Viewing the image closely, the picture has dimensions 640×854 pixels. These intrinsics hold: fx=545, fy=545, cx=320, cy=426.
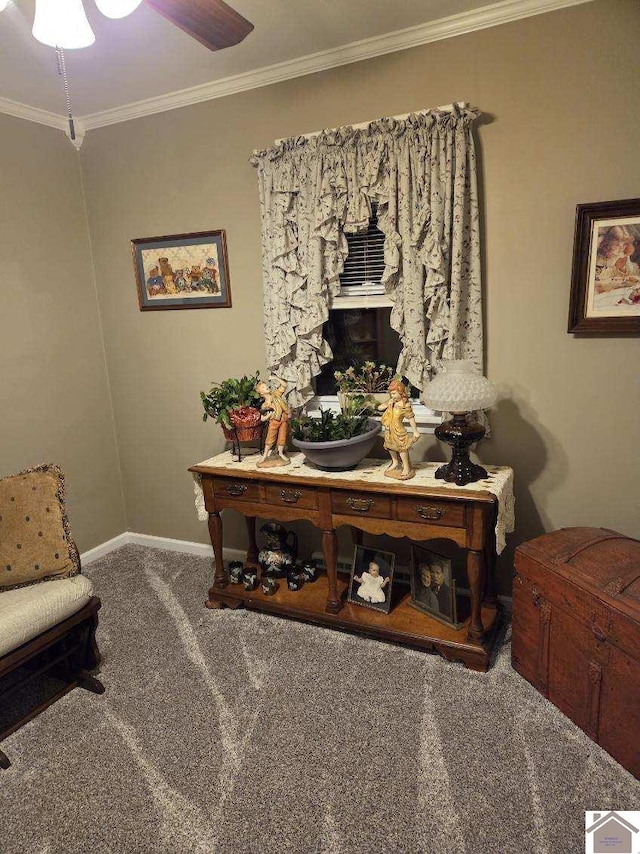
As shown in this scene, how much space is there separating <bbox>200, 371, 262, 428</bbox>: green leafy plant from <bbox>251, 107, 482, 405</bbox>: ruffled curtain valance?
22cm

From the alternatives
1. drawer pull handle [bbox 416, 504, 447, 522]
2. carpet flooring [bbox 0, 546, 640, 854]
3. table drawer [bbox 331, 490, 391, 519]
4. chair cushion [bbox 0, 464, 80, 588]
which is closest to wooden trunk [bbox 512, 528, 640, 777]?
carpet flooring [bbox 0, 546, 640, 854]

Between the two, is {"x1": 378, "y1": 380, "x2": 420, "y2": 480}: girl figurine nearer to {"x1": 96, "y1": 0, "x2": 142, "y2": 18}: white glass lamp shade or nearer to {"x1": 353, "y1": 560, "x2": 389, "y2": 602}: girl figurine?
{"x1": 353, "y1": 560, "x2": 389, "y2": 602}: girl figurine

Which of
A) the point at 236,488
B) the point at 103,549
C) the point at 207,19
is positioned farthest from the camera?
the point at 103,549

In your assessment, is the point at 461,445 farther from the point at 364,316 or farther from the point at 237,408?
the point at 237,408

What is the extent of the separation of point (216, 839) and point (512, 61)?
307 centimetres

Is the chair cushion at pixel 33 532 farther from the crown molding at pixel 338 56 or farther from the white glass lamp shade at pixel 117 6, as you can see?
the crown molding at pixel 338 56

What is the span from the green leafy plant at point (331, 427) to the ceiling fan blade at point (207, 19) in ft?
4.98

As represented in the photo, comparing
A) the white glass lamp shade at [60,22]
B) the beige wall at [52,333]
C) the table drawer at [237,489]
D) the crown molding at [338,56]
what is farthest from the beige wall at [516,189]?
the white glass lamp shade at [60,22]

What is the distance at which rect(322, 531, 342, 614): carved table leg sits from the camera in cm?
258

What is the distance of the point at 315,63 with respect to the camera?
259 centimetres

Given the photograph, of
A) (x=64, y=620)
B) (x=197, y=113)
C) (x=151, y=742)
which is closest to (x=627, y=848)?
(x=151, y=742)

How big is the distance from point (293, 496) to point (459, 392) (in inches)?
36.1

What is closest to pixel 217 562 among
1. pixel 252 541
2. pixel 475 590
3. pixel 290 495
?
pixel 252 541

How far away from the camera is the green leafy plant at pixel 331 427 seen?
254cm
